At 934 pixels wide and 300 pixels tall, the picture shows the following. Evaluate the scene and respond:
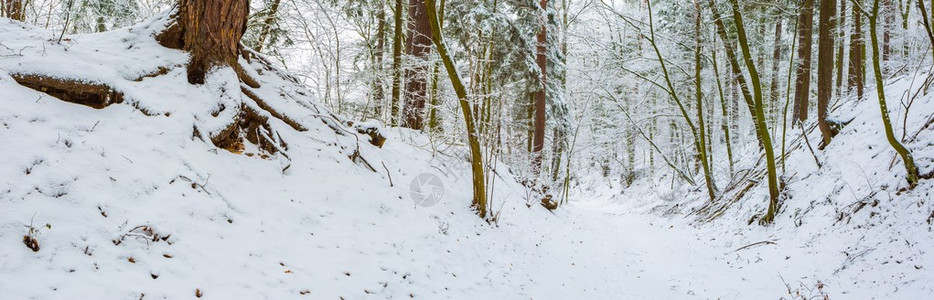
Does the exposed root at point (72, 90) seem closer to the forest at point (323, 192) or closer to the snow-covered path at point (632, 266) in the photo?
the forest at point (323, 192)

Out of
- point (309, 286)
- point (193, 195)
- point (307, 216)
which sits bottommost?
point (309, 286)

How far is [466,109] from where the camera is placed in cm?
684

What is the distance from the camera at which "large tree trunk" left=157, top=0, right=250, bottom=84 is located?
185 inches

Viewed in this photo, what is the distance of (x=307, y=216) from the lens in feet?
14.7

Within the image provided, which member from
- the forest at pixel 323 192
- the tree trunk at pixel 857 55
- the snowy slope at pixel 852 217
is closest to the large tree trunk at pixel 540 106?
the forest at pixel 323 192

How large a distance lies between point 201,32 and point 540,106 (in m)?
11.0

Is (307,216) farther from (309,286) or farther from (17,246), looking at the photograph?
(17,246)

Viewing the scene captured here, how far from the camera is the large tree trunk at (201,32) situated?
4695 millimetres

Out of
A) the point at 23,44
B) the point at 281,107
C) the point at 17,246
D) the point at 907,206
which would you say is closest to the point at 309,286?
the point at 17,246

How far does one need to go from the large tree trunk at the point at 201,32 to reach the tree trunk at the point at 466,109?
2.54 metres

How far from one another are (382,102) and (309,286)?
889cm

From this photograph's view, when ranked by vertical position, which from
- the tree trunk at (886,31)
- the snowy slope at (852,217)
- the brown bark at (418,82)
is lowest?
the snowy slope at (852,217)

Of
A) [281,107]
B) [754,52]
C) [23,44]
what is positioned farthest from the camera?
[754,52]

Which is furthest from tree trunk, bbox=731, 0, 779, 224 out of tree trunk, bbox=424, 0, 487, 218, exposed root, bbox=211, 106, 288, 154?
exposed root, bbox=211, 106, 288, 154
